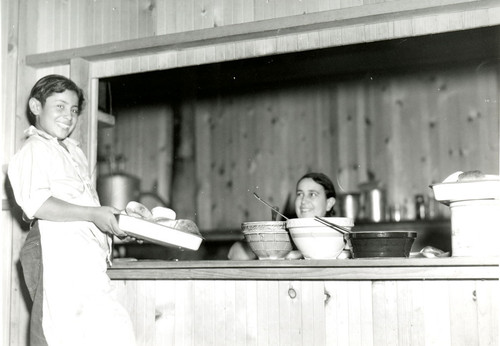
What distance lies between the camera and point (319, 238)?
262 centimetres

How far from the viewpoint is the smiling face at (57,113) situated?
2777mm

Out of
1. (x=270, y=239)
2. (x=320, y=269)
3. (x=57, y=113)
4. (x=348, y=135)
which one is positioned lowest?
(x=320, y=269)

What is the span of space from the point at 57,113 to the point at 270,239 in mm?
1083

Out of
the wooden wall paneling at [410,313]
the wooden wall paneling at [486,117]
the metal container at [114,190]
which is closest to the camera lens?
the wooden wall paneling at [410,313]

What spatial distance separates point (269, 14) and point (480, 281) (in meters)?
1.52

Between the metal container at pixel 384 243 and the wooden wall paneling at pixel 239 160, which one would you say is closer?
the metal container at pixel 384 243

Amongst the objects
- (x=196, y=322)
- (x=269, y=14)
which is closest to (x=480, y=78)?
(x=269, y=14)

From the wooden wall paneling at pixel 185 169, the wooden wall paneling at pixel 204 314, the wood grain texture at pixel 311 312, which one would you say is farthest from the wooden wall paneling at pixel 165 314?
the wooden wall paneling at pixel 185 169

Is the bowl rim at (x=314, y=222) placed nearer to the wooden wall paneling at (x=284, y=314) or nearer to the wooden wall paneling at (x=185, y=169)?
the wooden wall paneling at (x=284, y=314)

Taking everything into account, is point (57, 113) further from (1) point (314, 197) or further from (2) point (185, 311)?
(1) point (314, 197)

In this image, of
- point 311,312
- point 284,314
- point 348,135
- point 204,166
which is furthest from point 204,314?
point 204,166

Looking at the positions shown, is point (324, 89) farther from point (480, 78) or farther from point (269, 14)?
point (269, 14)

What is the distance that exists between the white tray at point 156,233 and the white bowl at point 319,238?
43 centimetres

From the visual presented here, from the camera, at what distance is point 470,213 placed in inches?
92.8
